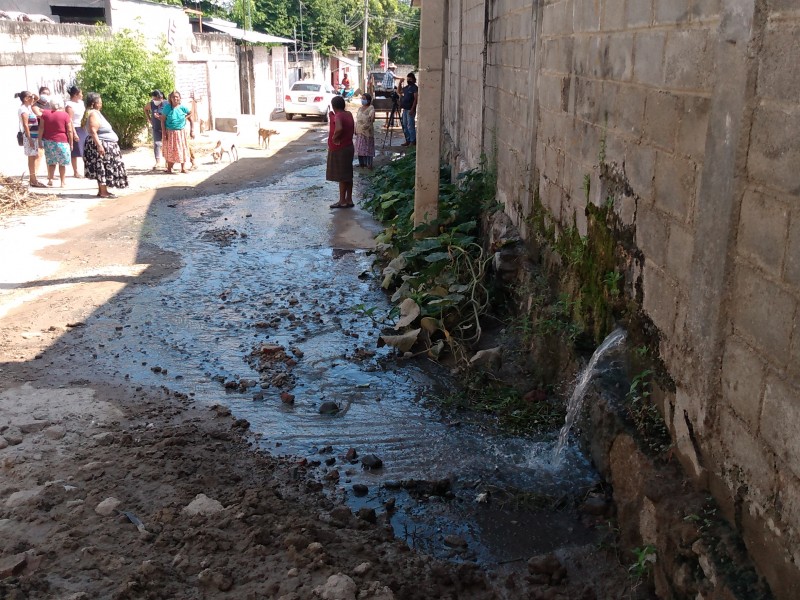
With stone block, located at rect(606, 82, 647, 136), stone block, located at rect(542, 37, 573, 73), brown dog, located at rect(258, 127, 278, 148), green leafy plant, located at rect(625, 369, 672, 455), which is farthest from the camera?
brown dog, located at rect(258, 127, 278, 148)

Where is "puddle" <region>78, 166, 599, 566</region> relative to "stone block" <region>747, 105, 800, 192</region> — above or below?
below

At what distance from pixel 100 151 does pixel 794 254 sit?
11.9 m

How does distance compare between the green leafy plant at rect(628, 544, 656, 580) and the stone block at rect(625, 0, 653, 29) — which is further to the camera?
the stone block at rect(625, 0, 653, 29)

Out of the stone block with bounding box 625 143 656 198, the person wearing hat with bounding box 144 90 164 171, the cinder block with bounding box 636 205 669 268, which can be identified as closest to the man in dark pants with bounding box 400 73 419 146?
the person wearing hat with bounding box 144 90 164 171

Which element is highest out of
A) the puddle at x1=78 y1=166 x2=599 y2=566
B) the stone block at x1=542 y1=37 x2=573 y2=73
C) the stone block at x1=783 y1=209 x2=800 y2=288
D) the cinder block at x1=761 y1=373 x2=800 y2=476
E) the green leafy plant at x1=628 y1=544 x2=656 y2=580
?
the stone block at x1=542 y1=37 x2=573 y2=73

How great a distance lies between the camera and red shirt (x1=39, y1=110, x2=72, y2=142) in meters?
A: 12.5

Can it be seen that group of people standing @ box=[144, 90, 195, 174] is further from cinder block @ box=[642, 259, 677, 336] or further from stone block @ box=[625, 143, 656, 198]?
cinder block @ box=[642, 259, 677, 336]

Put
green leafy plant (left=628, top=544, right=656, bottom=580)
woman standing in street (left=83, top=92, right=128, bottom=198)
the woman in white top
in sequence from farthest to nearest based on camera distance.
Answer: the woman in white top, woman standing in street (left=83, top=92, right=128, bottom=198), green leafy plant (left=628, top=544, right=656, bottom=580)

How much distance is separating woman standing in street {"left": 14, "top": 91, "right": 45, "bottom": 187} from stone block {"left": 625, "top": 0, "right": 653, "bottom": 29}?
11.2 meters

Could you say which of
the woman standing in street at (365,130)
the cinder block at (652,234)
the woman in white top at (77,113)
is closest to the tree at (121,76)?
the woman in white top at (77,113)

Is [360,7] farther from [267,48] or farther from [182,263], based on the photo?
[182,263]

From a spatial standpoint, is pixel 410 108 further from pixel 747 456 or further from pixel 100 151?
pixel 747 456

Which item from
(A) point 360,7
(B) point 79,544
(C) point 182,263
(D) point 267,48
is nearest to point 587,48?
(B) point 79,544

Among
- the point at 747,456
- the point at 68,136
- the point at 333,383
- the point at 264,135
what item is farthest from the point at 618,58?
the point at 264,135
